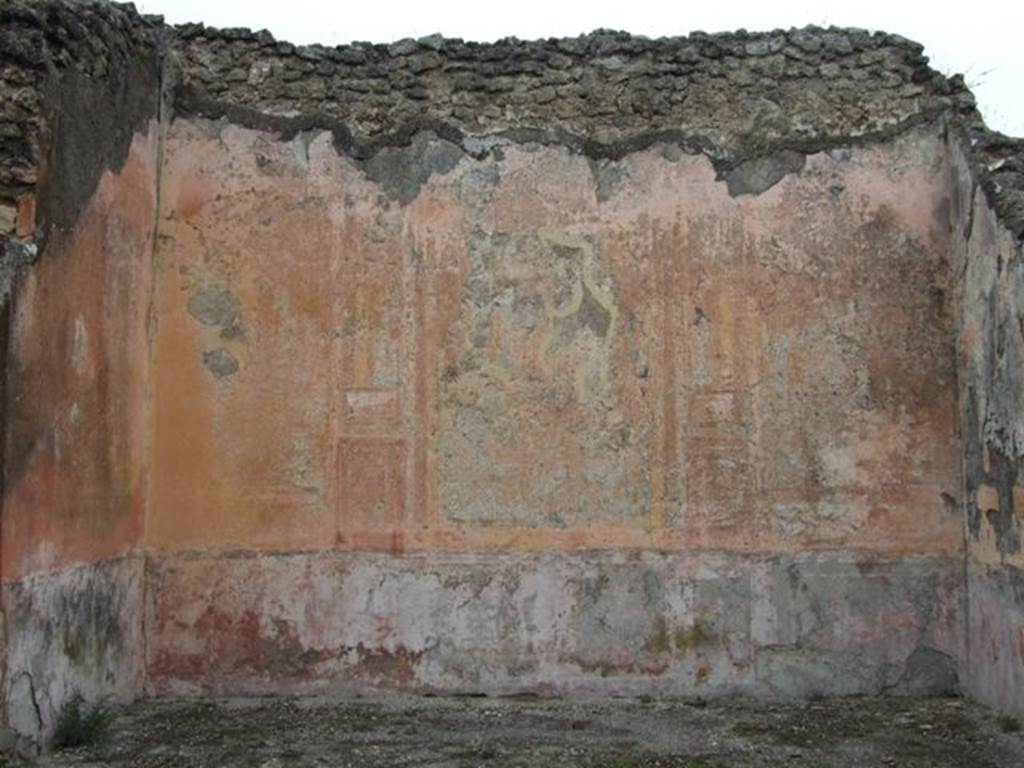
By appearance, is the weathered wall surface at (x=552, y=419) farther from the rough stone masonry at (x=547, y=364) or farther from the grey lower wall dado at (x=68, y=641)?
the grey lower wall dado at (x=68, y=641)

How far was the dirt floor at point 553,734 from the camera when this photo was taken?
4707 millimetres

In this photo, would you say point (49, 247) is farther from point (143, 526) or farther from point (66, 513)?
point (143, 526)

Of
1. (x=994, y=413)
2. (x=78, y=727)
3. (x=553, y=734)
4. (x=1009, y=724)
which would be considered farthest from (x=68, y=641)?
(x=994, y=413)

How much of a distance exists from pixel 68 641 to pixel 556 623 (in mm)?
2264

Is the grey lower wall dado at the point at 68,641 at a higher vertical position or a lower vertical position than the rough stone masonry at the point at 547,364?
lower

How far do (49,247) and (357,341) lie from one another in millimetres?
1684

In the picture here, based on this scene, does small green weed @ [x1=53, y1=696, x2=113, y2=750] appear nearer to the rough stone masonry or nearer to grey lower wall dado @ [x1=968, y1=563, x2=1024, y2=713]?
the rough stone masonry

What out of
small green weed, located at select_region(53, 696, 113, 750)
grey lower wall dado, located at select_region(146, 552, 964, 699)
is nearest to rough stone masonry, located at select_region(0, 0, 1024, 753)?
grey lower wall dado, located at select_region(146, 552, 964, 699)

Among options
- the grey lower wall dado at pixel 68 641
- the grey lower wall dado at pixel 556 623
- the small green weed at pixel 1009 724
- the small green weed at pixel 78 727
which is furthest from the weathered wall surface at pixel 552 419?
the small green weed at pixel 78 727

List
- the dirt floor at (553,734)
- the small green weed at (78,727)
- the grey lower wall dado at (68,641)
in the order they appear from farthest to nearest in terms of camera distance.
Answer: the small green weed at (78,727) → the dirt floor at (553,734) → the grey lower wall dado at (68,641)

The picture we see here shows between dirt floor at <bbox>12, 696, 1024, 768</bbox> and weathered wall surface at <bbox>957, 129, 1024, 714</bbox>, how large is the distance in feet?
1.00

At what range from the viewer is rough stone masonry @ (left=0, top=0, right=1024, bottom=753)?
19.0 ft

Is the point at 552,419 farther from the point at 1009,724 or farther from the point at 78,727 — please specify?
the point at 78,727

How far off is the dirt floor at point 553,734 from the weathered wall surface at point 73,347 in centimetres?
46
